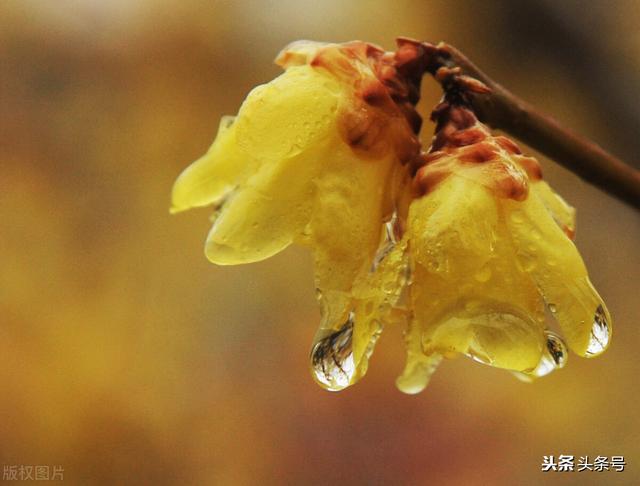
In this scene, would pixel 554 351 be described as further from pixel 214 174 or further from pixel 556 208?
pixel 214 174

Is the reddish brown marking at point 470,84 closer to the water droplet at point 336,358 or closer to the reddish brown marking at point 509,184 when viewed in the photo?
the reddish brown marking at point 509,184

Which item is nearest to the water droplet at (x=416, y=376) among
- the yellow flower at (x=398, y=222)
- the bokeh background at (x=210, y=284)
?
the yellow flower at (x=398, y=222)

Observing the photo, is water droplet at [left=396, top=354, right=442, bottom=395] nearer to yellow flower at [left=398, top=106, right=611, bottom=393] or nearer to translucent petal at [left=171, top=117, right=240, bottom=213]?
yellow flower at [left=398, top=106, right=611, bottom=393]

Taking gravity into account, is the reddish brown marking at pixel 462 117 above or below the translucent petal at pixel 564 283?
above

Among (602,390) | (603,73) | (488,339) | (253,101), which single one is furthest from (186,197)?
(603,73)

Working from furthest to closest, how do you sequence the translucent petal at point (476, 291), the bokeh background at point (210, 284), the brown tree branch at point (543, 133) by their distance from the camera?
the bokeh background at point (210, 284) → the brown tree branch at point (543, 133) → the translucent petal at point (476, 291)

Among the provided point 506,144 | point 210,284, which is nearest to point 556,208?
point 506,144

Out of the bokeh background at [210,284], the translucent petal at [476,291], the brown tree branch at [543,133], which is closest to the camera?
the translucent petal at [476,291]
